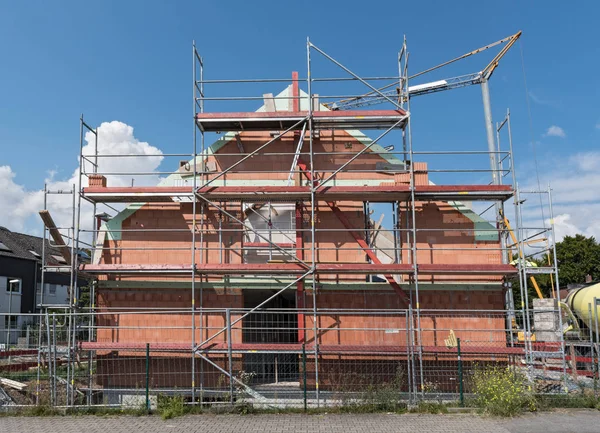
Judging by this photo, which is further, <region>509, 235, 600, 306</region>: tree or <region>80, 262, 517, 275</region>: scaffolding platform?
<region>509, 235, 600, 306</region>: tree

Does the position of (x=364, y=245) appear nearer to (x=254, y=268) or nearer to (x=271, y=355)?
(x=254, y=268)

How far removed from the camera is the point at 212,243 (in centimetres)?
1361

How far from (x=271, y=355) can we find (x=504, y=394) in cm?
553

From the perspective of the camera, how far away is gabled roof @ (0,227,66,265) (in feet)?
112

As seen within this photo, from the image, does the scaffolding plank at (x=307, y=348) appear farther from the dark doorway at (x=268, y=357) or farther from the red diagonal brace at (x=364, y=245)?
the red diagonal brace at (x=364, y=245)

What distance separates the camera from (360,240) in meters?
13.4

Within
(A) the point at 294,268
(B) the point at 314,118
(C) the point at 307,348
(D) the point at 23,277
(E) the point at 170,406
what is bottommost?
(E) the point at 170,406

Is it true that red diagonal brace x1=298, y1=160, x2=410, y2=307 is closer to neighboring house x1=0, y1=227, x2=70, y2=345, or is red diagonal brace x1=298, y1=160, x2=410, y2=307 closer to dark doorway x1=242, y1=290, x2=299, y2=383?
dark doorway x1=242, y1=290, x2=299, y2=383

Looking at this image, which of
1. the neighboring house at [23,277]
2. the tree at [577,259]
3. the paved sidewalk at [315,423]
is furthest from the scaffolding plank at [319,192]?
the tree at [577,259]

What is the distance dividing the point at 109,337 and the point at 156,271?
2202 mm

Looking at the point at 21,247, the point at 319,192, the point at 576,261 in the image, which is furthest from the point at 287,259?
the point at 576,261

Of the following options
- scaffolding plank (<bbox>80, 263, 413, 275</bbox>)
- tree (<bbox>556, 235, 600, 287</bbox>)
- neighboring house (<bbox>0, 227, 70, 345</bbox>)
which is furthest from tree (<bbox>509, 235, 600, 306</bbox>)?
neighboring house (<bbox>0, 227, 70, 345</bbox>)

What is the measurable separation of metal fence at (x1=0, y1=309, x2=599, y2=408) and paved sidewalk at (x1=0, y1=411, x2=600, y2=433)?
1.30 meters

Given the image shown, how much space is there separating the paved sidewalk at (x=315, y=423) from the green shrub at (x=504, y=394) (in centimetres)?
26
